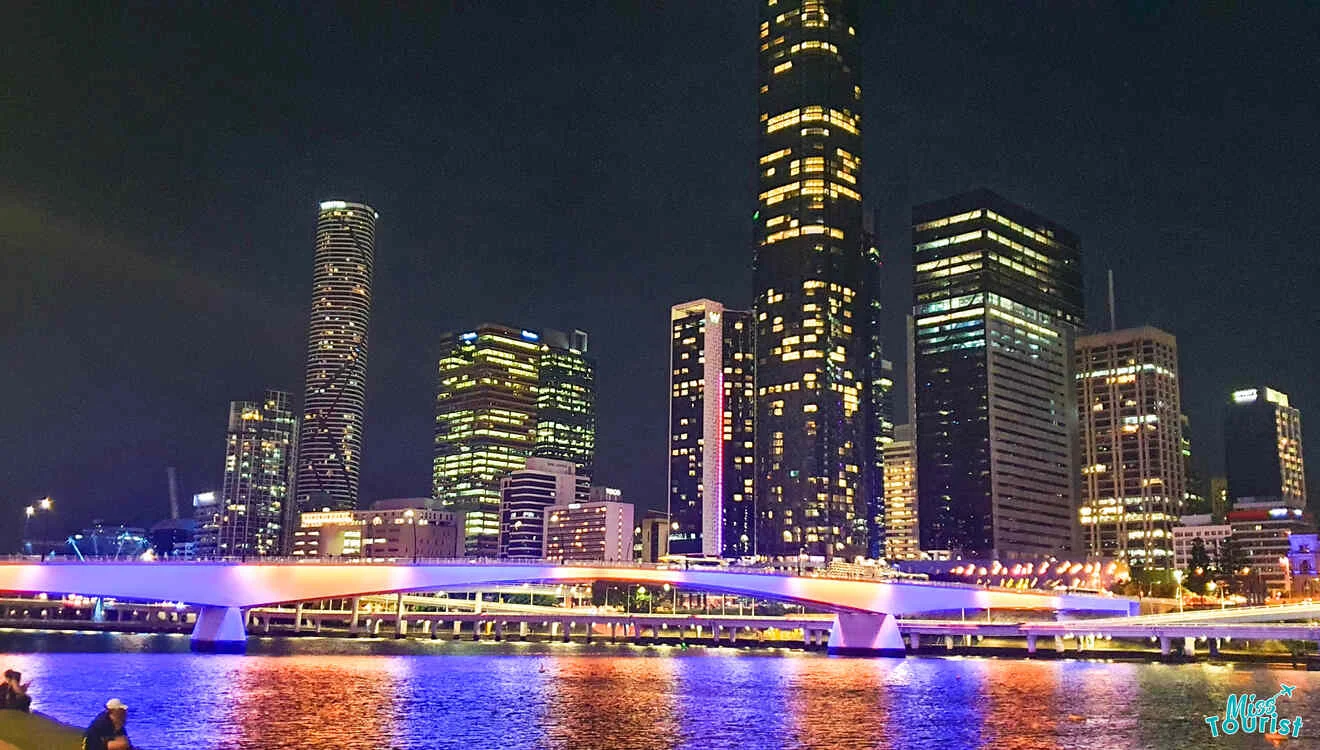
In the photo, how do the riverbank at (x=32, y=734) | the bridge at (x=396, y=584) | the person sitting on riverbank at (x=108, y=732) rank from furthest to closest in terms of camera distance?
the bridge at (x=396, y=584) < the riverbank at (x=32, y=734) < the person sitting on riverbank at (x=108, y=732)

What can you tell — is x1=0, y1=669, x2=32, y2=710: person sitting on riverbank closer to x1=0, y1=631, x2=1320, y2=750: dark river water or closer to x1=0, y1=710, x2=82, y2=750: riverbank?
x1=0, y1=710, x2=82, y2=750: riverbank

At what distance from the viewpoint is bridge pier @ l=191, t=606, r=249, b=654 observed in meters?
117

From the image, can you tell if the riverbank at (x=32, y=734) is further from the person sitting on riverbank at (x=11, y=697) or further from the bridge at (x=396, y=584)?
the bridge at (x=396, y=584)

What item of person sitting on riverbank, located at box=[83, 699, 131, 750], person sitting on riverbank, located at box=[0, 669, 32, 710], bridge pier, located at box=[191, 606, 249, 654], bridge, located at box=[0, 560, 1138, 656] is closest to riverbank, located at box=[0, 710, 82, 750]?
person sitting on riverbank, located at box=[83, 699, 131, 750]

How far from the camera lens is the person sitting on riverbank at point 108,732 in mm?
25333

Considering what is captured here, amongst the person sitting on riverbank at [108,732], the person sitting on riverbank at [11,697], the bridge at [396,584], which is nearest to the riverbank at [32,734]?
the person sitting on riverbank at [108,732]

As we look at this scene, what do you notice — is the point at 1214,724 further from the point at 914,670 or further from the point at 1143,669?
the point at 1143,669

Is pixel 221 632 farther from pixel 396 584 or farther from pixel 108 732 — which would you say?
pixel 108 732

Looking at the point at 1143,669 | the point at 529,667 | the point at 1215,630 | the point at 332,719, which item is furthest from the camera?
the point at 1215,630

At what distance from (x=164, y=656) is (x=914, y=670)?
68.8m

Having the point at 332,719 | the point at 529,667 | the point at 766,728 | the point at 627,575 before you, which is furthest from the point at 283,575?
the point at 766,728

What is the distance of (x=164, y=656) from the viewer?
4437 inches

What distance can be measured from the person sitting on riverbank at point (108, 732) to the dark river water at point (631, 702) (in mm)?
24803

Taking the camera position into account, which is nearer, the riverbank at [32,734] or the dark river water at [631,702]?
the riverbank at [32,734]
